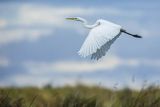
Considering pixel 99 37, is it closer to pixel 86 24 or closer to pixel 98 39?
pixel 98 39

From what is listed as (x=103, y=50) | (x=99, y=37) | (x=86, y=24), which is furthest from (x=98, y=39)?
(x=103, y=50)

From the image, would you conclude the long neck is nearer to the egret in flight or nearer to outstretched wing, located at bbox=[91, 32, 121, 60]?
the egret in flight

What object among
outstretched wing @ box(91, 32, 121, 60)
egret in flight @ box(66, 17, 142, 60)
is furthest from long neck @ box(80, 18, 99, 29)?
outstretched wing @ box(91, 32, 121, 60)

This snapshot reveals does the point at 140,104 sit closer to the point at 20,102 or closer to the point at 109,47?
the point at 109,47

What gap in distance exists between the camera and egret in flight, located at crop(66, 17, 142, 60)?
26.7 ft

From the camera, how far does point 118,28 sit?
8.66m

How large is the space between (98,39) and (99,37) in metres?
0.06

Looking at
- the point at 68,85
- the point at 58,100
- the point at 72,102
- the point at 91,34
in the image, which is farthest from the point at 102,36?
the point at 68,85

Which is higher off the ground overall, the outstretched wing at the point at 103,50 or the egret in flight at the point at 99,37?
the egret in flight at the point at 99,37

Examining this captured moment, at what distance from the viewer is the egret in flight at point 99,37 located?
813cm

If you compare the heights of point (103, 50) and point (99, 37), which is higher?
point (99, 37)

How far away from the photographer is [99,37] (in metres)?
8.36

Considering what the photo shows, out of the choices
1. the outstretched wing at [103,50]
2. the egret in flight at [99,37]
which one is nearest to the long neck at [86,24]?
the egret in flight at [99,37]

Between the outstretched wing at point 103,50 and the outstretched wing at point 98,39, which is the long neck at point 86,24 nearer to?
the outstretched wing at point 98,39
